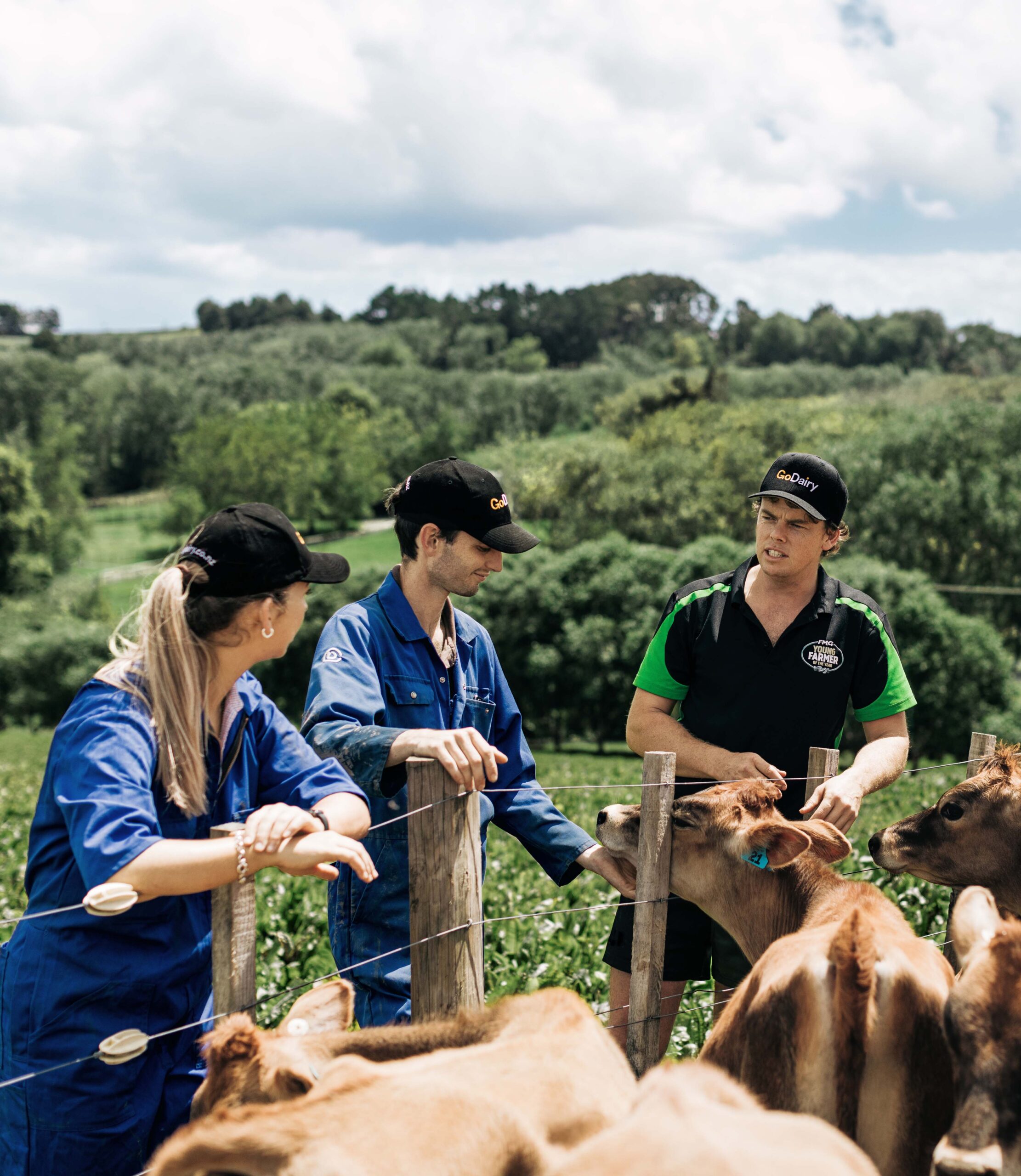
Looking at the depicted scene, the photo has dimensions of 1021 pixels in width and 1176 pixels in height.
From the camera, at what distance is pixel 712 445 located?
177 ft

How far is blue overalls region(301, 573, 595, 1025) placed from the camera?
3.44 meters

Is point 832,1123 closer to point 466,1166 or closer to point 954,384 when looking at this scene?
point 466,1166

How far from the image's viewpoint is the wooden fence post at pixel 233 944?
2.55 m

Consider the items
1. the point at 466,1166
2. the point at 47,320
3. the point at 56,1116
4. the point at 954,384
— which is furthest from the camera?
the point at 47,320

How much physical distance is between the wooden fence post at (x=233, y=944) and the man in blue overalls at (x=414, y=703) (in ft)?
2.59

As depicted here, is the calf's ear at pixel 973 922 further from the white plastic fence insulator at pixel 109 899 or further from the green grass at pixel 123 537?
the green grass at pixel 123 537

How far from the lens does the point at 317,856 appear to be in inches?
104

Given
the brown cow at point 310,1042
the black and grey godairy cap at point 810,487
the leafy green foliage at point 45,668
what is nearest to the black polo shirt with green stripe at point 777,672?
the black and grey godairy cap at point 810,487

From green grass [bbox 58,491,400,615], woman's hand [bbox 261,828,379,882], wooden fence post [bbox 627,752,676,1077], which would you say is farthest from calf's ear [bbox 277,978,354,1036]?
green grass [bbox 58,491,400,615]

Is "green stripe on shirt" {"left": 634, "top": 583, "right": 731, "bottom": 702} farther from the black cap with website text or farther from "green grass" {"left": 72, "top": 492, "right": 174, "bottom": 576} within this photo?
"green grass" {"left": 72, "top": 492, "right": 174, "bottom": 576}

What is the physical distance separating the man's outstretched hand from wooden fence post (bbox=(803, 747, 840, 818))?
0.81 m

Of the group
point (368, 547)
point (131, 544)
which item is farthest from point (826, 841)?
point (131, 544)

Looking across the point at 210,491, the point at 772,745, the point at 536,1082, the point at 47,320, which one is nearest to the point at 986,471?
the point at 772,745

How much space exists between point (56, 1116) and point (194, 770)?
88 centimetres
